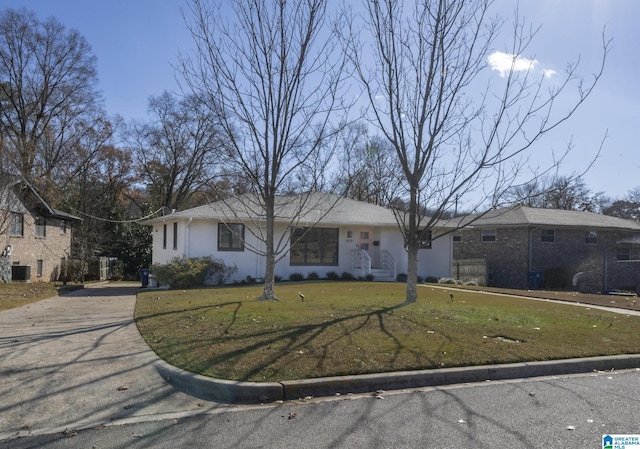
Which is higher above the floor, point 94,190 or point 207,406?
point 94,190

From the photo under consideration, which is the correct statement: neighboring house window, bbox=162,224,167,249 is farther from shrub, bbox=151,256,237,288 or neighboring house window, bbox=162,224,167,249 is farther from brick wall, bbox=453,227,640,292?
brick wall, bbox=453,227,640,292

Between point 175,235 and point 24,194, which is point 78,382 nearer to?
point 175,235

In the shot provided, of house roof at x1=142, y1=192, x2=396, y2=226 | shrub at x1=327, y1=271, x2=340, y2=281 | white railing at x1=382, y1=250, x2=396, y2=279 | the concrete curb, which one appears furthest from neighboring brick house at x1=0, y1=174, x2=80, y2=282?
the concrete curb

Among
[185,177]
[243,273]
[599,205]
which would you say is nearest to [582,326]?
[243,273]

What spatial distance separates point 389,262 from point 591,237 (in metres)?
16.2

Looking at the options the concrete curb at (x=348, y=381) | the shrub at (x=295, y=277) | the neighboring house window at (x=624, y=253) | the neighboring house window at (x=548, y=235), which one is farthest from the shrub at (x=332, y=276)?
the neighboring house window at (x=624, y=253)

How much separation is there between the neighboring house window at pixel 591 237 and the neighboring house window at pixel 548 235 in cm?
271

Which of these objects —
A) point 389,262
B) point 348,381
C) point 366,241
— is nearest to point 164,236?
point 366,241

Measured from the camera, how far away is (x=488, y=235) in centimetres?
3164

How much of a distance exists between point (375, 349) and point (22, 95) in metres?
38.9

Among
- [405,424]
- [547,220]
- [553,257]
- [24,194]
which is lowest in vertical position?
[405,424]

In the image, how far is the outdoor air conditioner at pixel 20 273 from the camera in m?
26.6

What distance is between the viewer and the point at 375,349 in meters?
6.97

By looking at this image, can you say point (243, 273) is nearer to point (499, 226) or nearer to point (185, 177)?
point (499, 226)
